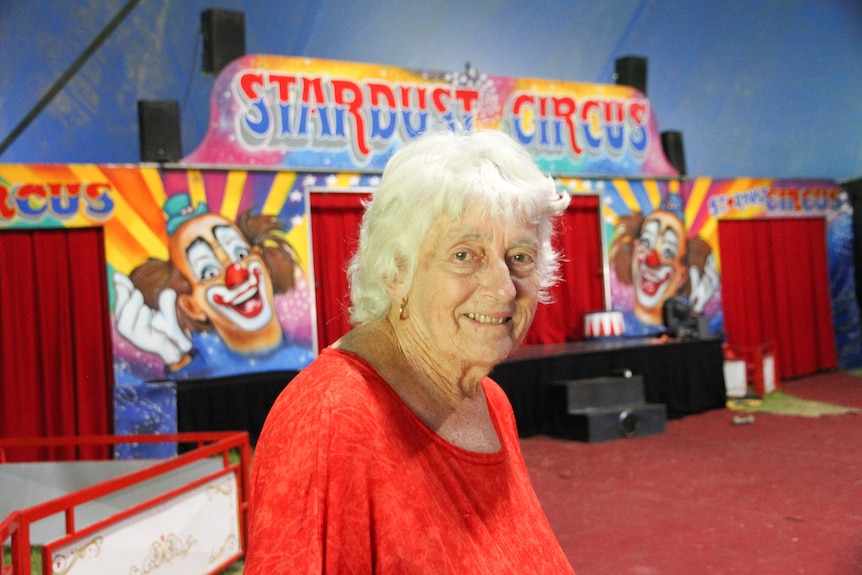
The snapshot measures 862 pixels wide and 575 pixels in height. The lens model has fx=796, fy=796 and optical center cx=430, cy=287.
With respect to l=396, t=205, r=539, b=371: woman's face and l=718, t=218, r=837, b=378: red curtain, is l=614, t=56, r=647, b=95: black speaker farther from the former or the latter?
l=396, t=205, r=539, b=371: woman's face

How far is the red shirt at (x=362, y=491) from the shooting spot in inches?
39.4

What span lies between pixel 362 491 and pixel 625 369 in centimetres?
643

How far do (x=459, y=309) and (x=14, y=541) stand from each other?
198 centimetres

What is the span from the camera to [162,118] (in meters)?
6.75

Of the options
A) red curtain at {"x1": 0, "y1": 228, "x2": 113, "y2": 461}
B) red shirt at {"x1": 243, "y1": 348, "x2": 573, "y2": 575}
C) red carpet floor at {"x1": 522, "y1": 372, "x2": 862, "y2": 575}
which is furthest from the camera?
red curtain at {"x1": 0, "y1": 228, "x2": 113, "y2": 461}

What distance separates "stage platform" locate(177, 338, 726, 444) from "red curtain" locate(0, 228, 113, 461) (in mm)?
876

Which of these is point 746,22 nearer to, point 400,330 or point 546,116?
point 546,116

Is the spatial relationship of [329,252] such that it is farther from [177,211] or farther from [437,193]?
[437,193]

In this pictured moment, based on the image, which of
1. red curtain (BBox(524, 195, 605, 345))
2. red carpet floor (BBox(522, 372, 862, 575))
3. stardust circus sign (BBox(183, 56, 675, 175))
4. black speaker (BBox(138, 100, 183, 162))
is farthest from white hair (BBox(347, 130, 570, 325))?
red curtain (BBox(524, 195, 605, 345))

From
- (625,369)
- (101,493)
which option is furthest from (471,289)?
(625,369)

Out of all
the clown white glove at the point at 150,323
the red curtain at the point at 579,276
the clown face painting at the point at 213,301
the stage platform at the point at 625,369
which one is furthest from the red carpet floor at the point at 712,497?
the clown white glove at the point at 150,323

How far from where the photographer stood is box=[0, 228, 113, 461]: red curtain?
20.7 feet

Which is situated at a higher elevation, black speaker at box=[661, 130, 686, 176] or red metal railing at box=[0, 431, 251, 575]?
black speaker at box=[661, 130, 686, 176]

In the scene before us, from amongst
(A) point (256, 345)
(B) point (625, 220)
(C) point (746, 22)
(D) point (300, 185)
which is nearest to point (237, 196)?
(D) point (300, 185)
